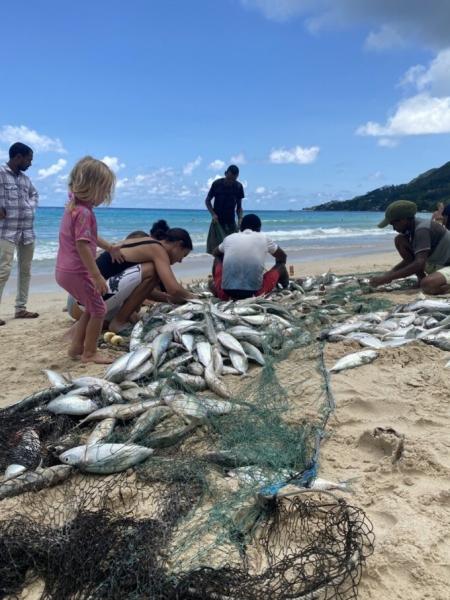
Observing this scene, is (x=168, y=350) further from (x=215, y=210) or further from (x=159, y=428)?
(x=215, y=210)

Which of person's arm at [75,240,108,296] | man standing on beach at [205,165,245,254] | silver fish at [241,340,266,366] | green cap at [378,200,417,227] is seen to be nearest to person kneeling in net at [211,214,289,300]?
green cap at [378,200,417,227]

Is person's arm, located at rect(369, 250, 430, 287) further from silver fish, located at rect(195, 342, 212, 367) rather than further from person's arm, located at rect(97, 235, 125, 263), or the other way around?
person's arm, located at rect(97, 235, 125, 263)

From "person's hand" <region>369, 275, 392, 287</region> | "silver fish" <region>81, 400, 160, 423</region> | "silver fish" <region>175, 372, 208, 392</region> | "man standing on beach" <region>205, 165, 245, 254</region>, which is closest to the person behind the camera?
"silver fish" <region>81, 400, 160, 423</region>

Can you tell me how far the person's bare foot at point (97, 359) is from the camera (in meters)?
5.04

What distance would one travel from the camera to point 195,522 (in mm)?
2475

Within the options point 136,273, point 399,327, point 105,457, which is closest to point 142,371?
point 105,457

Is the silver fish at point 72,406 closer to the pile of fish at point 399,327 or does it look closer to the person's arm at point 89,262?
the person's arm at point 89,262

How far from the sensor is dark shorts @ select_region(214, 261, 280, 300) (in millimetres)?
7422

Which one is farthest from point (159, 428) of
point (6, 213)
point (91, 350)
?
point (6, 213)

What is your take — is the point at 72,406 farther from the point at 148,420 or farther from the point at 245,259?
the point at 245,259

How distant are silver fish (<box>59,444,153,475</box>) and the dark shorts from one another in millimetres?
4504

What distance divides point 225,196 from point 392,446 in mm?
7625

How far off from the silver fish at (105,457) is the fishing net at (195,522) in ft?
0.17

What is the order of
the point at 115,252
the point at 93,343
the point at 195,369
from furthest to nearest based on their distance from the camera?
the point at 115,252 → the point at 93,343 → the point at 195,369
